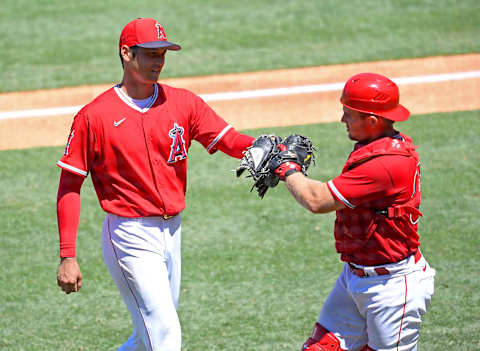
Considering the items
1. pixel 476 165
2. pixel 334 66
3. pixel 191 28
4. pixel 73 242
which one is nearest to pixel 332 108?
pixel 334 66

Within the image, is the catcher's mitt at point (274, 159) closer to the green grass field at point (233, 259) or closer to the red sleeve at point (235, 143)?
the red sleeve at point (235, 143)

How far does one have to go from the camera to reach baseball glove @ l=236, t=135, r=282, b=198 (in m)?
3.86

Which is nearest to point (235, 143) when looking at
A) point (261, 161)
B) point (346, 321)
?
point (261, 161)

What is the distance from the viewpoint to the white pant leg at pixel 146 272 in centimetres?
377

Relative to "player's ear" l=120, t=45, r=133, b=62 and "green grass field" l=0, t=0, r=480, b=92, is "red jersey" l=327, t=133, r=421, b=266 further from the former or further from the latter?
"green grass field" l=0, t=0, r=480, b=92

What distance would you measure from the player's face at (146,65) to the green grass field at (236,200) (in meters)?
1.94

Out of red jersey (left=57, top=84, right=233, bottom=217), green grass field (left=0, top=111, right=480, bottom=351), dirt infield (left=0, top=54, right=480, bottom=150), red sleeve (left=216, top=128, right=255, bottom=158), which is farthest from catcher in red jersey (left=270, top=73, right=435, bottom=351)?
dirt infield (left=0, top=54, right=480, bottom=150)

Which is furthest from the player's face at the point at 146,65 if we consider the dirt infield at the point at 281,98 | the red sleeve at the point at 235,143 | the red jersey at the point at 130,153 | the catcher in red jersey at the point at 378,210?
the dirt infield at the point at 281,98

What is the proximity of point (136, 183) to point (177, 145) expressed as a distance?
0.32m

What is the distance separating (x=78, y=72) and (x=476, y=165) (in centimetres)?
537

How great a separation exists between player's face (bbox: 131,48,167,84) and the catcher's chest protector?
117cm

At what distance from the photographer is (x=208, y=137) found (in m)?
4.20

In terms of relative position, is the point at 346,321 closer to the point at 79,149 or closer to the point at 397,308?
the point at 397,308

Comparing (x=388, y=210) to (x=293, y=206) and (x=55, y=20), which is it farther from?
(x=55, y=20)
